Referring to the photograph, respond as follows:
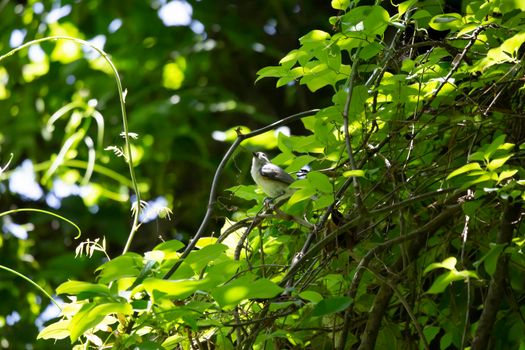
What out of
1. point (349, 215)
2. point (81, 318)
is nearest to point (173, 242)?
point (81, 318)

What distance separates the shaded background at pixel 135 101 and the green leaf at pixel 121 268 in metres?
3.16

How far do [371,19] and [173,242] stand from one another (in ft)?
2.19

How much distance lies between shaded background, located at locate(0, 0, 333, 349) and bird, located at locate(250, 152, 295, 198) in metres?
1.85

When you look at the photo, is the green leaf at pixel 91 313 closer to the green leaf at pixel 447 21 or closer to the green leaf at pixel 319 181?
the green leaf at pixel 319 181

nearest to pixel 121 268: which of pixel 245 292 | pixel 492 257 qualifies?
pixel 245 292

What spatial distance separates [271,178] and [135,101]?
243cm

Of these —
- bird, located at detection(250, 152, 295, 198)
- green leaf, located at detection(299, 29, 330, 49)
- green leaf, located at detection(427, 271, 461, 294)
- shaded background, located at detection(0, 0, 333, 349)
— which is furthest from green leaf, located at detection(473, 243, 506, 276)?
shaded background, located at detection(0, 0, 333, 349)

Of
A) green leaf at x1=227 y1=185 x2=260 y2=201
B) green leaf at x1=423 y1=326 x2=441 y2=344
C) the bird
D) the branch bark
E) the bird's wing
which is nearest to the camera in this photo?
the branch bark

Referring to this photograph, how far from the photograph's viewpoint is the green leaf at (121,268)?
5.36 feet

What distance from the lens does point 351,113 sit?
205 centimetres

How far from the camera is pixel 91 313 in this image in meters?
1.50

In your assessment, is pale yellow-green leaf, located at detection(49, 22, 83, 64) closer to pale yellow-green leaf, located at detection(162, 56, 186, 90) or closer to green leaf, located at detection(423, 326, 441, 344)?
pale yellow-green leaf, located at detection(162, 56, 186, 90)

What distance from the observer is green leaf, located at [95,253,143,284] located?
64.3 inches

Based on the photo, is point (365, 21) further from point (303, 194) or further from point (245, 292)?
point (245, 292)
